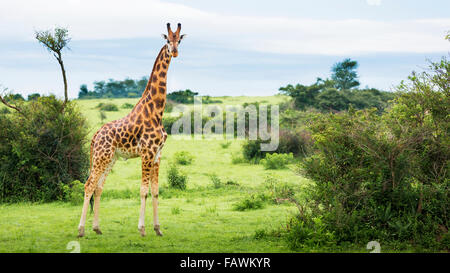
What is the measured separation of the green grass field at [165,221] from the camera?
8984 millimetres

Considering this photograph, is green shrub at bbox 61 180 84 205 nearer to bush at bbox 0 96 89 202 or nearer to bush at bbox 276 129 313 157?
bush at bbox 0 96 89 202

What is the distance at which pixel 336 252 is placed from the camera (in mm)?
8320

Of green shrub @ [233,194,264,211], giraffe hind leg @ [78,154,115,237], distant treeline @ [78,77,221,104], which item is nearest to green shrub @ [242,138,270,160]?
green shrub @ [233,194,264,211]

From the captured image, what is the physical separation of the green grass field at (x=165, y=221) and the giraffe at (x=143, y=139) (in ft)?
2.09

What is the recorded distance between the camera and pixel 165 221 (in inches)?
450

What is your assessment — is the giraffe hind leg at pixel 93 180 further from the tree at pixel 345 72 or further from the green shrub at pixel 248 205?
the tree at pixel 345 72

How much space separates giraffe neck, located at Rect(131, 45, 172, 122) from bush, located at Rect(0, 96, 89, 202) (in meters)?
5.74

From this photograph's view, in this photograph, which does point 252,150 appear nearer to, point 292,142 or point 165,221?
point 292,142

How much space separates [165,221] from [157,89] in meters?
3.45

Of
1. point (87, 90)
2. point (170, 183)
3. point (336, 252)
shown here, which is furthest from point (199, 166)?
point (87, 90)

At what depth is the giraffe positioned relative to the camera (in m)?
9.34

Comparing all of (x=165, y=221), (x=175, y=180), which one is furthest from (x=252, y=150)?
(x=165, y=221)

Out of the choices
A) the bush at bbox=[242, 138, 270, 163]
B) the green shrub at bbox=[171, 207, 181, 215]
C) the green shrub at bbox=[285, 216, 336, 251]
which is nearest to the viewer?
the green shrub at bbox=[285, 216, 336, 251]

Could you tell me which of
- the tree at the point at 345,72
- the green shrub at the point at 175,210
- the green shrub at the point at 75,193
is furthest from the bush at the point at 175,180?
the tree at the point at 345,72
